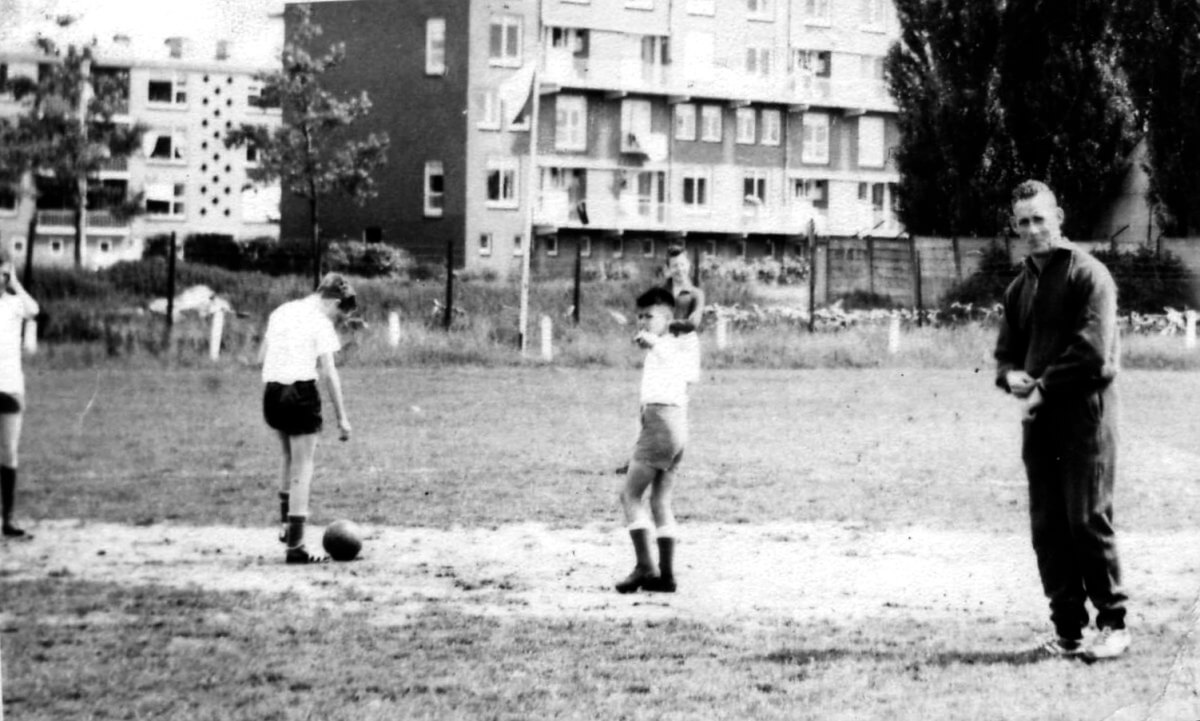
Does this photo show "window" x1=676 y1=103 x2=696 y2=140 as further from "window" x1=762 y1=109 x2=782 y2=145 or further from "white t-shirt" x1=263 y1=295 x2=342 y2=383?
"white t-shirt" x1=263 y1=295 x2=342 y2=383

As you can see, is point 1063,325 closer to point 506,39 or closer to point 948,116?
point 948,116

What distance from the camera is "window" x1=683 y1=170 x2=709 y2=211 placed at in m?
4.74

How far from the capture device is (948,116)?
15.1ft

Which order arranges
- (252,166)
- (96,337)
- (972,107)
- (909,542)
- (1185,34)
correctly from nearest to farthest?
(96,337) → (252,166) → (972,107) → (1185,34) → (909,542)

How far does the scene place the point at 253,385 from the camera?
16.8 feet

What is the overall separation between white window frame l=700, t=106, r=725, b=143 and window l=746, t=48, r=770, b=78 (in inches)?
6.3

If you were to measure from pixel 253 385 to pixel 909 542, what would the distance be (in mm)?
2977

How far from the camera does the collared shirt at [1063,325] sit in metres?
4.38

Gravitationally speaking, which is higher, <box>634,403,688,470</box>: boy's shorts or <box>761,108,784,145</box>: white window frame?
<box>761,108,784,145</box>: white window frame

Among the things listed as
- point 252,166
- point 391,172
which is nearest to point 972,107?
point 391,172

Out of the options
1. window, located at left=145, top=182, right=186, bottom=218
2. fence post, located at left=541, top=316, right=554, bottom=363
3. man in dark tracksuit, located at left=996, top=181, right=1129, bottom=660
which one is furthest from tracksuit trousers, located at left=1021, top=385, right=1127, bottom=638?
window, located at left=145, top=182, right=186, bottom=218

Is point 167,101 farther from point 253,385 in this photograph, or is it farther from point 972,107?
point 972,107

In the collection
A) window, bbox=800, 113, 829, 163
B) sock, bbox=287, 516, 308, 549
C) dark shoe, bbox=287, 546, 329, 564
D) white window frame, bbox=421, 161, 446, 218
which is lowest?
dark shoe, bbox=287, 546, 329, 564

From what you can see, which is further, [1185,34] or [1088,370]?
[1185,34]
